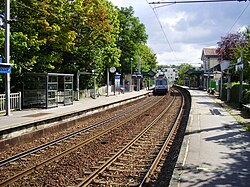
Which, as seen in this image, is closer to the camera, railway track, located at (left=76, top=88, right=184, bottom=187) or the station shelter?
railway track, located at (left=76, top=88, right=184, bottom=187)

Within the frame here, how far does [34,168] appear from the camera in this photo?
8.90m

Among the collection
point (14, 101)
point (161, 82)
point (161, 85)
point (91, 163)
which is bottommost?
point (91, 163)

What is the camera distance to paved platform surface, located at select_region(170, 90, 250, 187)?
6685mm

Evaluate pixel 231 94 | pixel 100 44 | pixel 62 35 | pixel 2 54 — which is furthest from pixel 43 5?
pixel 231 94

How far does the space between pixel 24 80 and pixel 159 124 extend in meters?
9.75

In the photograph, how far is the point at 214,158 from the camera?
344 inches

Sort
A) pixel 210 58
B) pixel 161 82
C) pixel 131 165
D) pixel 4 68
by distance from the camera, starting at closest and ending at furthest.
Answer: pixel 131 165 → pixel 4 68 → pixel 161 82 → pixel 210 58

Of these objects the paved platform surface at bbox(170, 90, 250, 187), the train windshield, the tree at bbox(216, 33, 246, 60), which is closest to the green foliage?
the paved platform surface at bbox(170, 90, 250, 187)

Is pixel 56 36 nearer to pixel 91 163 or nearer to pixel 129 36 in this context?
pixel 91 163

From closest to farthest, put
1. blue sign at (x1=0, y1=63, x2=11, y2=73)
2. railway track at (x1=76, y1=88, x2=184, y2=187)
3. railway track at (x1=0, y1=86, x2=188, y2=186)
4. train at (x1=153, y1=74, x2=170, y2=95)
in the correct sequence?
railway track at (x1=76, y1=88, x2=184, y2=187)
railway track at (x1=0, y1=86, x2=188, y2=186)
blue sign at (x1=0, y1=63, x2=11, y2=73)
train at (x1=153, y1=74, x2=170, y2=95)

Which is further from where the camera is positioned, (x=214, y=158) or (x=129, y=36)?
(x=129, y=36)

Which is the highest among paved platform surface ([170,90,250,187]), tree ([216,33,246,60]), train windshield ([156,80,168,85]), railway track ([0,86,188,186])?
tree ([216,33,246,60])

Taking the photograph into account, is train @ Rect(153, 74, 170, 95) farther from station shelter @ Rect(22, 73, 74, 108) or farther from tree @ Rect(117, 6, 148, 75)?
station shelter @ Rect(22, 73, 74, 108)

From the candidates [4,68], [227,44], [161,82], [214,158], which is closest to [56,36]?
[4,68]
